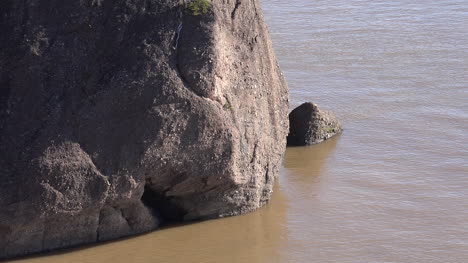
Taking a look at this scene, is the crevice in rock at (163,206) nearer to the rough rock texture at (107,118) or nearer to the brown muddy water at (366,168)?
the rough rock texture at (107,118)

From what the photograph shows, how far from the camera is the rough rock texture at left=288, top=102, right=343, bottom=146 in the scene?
35.4 ft

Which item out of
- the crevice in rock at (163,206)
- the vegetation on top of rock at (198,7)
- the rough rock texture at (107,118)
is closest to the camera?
the rough rock texture at (107,118)

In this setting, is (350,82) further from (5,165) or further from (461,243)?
(5,165)

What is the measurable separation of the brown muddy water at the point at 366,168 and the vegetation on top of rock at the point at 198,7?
6.52 ft

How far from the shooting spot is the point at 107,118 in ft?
26.3

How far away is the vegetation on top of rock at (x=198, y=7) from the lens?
8344 mm

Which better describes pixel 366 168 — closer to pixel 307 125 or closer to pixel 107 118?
pixel 307 125

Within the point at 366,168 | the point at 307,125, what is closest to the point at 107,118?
the point at 366,168

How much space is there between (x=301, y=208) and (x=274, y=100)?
3.70 feet

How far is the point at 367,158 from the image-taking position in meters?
10.3

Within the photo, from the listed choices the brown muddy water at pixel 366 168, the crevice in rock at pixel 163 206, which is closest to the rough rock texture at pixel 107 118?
the crevice in rock at pixel 163 206

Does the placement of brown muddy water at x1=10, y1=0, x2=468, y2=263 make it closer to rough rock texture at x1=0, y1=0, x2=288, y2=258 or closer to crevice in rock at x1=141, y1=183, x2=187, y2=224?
crevice in rock at x1=141, y1=183, x2=187, y2=224

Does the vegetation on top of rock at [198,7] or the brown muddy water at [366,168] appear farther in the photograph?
the vegetation on top of rock at [198,7]

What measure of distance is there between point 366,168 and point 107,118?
328 cm
